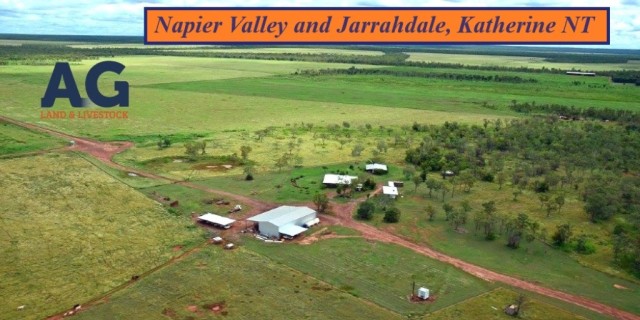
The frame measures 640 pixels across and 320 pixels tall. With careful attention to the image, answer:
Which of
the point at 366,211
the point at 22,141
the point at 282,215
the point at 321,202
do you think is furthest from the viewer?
the point at 22,141

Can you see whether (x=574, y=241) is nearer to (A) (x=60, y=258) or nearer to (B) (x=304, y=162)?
(B) (x=304, y=162)

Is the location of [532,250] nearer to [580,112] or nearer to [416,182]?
[416,182]

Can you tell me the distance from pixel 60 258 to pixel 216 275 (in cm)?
1307

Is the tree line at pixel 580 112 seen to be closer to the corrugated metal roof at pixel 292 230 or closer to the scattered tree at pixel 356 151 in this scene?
the scattered tree at pixel 356 151

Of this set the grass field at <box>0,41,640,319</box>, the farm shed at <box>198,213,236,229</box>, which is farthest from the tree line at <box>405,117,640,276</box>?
the farm shed at <box>198,213,236,229</box>

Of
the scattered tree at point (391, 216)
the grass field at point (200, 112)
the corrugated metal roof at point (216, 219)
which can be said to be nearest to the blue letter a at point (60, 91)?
the grass field at point (200, 112)

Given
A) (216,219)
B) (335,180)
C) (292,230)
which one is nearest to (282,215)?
(292,230)

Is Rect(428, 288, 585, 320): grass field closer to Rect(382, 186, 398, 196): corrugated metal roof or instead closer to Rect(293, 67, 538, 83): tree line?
Rect(382, 186, 398, 196): corrugated metal roof

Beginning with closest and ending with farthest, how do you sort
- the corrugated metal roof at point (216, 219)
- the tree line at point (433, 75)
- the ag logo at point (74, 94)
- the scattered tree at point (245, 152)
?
the corrugated metal roof at point (216, 219) < the scattered tree at point (245, 152) < the ag logo at point (74, 94) < the tree line at point (433, 75)

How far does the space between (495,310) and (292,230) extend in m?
18.4

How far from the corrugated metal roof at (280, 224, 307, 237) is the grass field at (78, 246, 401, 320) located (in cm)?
439

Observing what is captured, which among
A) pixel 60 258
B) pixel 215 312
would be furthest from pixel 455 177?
pixel 60 258

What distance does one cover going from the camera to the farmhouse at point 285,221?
45.4 metres

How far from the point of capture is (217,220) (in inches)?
1893
